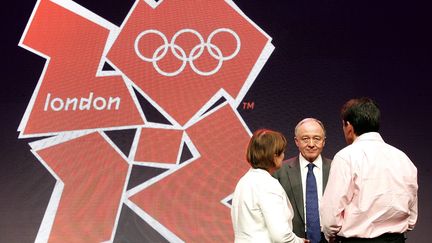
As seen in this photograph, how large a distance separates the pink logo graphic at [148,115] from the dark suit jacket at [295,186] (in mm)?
862

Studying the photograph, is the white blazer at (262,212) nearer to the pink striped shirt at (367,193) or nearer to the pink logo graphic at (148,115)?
the pink striped shirt at (367,193)

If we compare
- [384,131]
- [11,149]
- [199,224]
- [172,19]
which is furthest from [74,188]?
[384,131]

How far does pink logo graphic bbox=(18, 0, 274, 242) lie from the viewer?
12.7ft

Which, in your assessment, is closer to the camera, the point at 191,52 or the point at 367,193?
the point at 367,193

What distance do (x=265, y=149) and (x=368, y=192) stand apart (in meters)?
0.41

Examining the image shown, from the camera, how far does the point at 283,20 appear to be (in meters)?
3.94

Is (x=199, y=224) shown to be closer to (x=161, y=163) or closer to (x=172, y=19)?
(x=161, y=163)

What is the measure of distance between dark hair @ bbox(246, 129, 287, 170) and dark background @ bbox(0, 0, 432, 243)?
1.59 meters

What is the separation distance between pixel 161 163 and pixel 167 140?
6.1 inches

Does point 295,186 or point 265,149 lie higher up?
point 265,149

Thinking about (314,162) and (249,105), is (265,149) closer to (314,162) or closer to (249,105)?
(314,162)

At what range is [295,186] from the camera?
9.60 ft

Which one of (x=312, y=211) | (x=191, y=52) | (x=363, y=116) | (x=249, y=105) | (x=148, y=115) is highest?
(x=191, y=52)

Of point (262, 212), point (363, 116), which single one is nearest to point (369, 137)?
point (363, 116)
